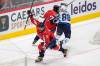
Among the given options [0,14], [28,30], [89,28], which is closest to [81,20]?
[89,28]

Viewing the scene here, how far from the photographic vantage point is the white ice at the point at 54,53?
8.82 m

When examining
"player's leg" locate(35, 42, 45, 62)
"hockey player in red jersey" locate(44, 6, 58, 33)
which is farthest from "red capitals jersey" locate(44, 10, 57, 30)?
"player's leg" locate(35, 42, 45, 62)

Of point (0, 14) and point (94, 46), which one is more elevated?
point (0, 14)

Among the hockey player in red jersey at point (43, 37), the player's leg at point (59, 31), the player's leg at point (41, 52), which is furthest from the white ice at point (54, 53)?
the player's leg at point (59, 31)

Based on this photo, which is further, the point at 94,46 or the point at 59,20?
the point at 94,46

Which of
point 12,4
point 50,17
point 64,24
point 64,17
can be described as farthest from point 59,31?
point 12,4

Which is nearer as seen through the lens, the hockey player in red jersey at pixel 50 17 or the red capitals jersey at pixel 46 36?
the red capitals jersey at pixel 46 36

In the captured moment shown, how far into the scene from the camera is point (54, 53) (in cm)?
935

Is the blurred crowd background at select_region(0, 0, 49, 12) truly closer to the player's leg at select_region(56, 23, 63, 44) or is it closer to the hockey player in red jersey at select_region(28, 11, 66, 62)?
the player's leg at select_region(56, 23, 63, 44)

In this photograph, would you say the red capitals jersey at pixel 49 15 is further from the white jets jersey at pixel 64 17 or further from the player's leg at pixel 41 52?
the player's leg at pixel 41 52

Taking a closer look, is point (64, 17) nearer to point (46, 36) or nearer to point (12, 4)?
point (46, 36)

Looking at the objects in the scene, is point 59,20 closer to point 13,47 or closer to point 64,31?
point 64,31

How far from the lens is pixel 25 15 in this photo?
10656 mm

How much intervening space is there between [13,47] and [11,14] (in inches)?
→ 37.7
